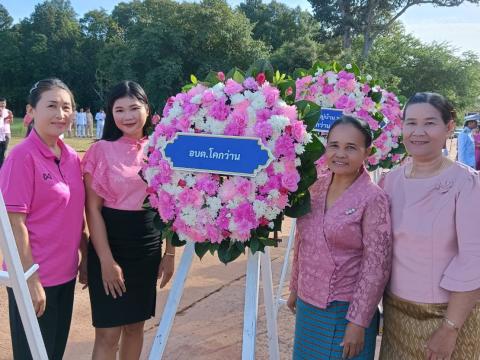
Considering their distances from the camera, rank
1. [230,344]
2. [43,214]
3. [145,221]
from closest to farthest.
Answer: [43,214] → [145,221] → [230,344]

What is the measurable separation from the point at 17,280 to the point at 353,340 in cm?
139

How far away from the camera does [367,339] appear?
2178 millimetres

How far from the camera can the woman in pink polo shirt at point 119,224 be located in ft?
8.45

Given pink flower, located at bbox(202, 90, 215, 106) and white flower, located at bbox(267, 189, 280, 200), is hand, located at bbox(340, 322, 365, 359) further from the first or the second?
pink flower, located at bbox(202, 90, 215, 106)

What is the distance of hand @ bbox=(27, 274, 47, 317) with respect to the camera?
2.20 m

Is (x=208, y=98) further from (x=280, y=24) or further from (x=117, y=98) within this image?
(x=280, y=24)

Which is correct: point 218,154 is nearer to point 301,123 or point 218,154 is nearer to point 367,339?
point 301,123

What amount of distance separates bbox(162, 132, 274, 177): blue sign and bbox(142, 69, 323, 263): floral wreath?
3cm

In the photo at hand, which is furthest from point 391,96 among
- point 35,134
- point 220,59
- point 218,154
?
point 220,59

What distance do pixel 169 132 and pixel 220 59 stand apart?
3415 centimetres

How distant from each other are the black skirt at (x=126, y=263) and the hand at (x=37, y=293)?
0.47m

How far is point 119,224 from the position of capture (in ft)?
8.64

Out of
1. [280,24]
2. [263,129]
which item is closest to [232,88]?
[263,129]

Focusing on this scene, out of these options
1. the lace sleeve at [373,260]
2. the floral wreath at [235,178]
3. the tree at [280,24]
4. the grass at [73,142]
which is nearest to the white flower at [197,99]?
the floral wreath at [235,178]
